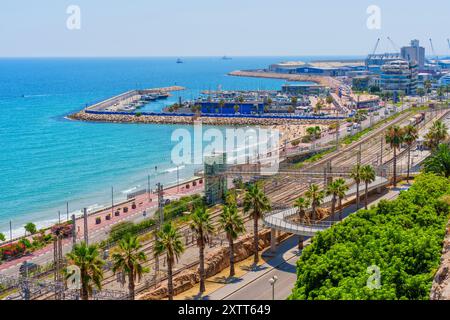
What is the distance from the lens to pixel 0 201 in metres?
74.0

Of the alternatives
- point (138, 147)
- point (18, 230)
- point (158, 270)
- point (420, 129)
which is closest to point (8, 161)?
point (138, 147)

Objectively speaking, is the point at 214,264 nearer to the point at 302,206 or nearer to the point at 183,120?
the point at 302,206

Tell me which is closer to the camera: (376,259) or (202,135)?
(376,259)

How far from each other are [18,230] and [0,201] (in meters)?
14.1

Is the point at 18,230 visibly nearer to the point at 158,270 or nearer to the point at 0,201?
the point at 0,201

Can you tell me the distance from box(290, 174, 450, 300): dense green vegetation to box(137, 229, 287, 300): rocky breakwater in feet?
32.4

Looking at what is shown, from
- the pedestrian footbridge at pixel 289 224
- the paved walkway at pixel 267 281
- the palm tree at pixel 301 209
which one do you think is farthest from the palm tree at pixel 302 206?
the paved walkway at pixel 267 281

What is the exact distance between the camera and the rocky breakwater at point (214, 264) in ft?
130

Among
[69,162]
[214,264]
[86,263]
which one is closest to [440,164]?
[214,264]

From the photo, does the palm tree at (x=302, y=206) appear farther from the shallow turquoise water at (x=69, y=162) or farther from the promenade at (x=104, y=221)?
the shallow turquoise water at (x=69, y=162)

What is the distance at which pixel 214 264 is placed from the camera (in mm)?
44469

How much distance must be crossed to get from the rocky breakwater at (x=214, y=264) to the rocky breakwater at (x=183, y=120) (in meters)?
96.2

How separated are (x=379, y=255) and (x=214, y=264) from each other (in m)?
16.2
